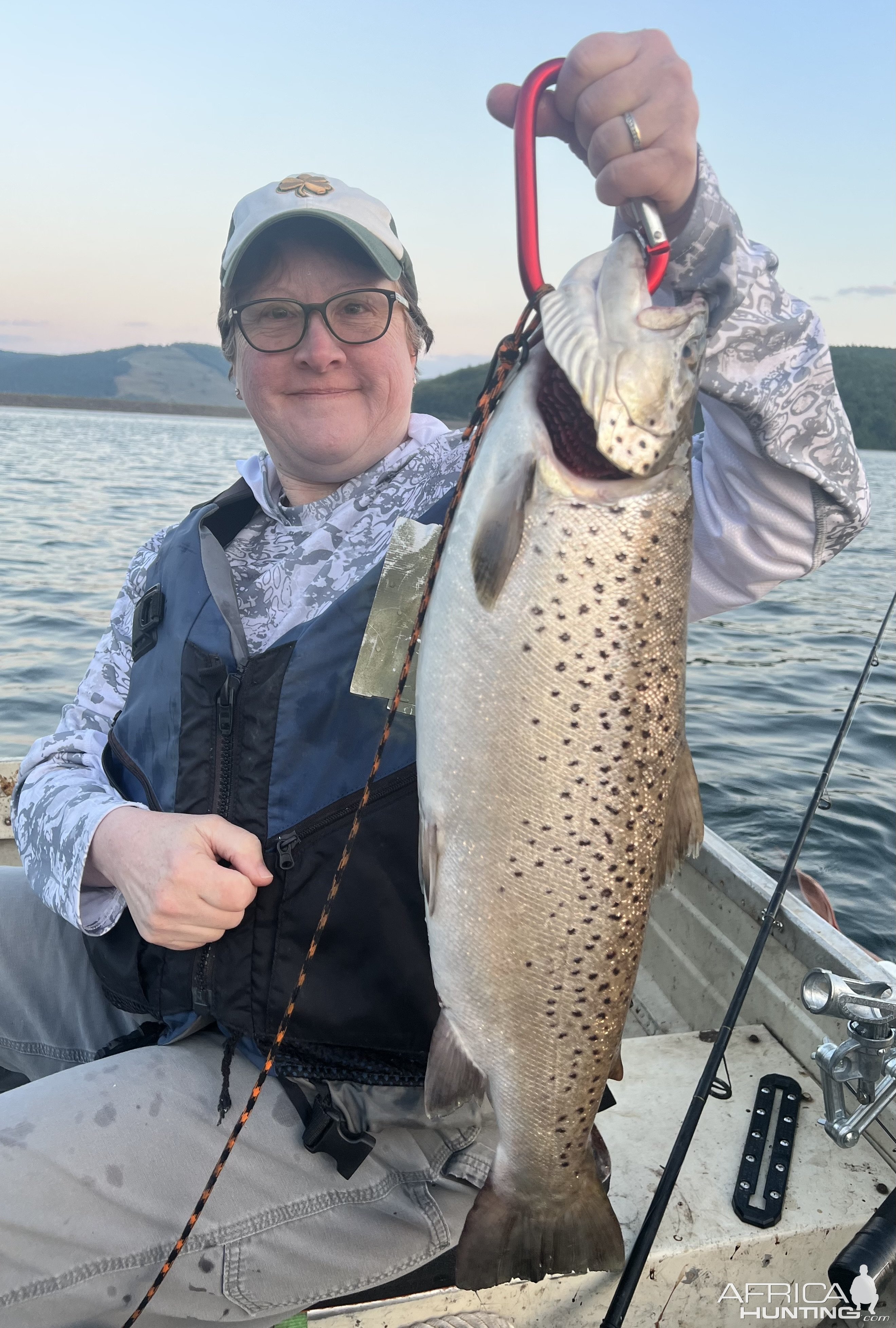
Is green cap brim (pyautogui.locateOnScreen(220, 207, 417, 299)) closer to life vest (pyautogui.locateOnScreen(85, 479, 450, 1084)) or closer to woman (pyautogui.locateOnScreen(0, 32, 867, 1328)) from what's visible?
woman (pyautogui.locateOnScreen(0, 32, 867, 1328))

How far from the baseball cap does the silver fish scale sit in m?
1.16

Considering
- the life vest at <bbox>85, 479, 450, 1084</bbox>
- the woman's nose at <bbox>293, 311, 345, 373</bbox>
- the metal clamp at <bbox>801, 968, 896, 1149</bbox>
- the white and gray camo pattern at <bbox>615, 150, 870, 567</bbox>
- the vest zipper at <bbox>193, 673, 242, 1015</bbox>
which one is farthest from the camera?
the woman's nose at <bbox>293, 311, 345, 373</bbox>

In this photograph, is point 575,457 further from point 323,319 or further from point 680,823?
point 323,319

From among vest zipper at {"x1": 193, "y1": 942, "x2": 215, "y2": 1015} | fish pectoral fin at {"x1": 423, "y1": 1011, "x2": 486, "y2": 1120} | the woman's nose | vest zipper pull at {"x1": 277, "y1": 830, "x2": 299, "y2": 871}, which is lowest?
vest zipper at {"x1": 193, "y1": 942, "x2": 215, "y2": 1015}

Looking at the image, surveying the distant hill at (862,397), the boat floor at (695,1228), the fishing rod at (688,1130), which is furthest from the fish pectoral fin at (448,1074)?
the distant hill at (862,397)

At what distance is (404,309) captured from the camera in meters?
2.77

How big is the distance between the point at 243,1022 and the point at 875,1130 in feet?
6.85

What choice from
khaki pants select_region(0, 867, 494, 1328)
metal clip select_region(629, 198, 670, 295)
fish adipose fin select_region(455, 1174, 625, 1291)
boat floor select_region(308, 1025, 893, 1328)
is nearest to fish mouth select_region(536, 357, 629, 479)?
metal clip select_region(629, 198, 670, 295)

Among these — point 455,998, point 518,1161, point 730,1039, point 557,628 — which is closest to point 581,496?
point 557,628

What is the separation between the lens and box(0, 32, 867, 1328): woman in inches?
76.2

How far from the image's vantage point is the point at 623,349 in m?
1.53

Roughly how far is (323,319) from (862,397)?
77418 mm

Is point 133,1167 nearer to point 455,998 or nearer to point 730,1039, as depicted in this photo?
point 455,998

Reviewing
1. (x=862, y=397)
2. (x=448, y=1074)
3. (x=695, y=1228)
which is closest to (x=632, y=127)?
(x=448, y=1074)
